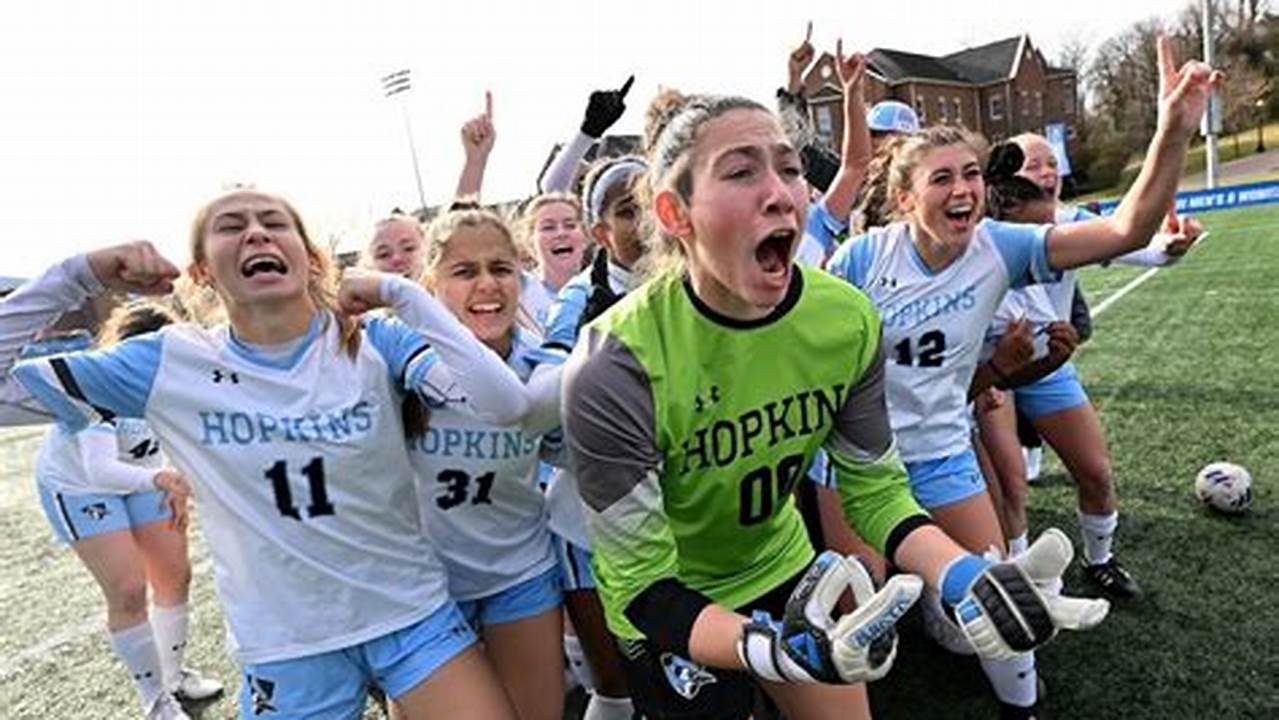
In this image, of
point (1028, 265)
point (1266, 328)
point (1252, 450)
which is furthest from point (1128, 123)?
point (1028, 265)

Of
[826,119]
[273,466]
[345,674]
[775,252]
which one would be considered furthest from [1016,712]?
[826,119]

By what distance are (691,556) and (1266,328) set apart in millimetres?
9784

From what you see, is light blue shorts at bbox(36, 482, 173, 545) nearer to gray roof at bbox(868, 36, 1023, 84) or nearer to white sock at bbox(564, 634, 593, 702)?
white sock at bbox(564, 634, 593, 702)

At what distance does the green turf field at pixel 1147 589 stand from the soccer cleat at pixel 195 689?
105 millimetres

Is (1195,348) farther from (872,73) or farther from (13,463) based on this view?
(872,73)

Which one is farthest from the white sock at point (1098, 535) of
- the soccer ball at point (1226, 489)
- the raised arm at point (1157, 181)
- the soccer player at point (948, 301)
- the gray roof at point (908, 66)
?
the gray roof at point (908, 66)

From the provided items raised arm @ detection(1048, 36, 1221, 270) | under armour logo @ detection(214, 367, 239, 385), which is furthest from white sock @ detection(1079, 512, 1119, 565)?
under armour logo @ detection(214, 367, 239, 385)

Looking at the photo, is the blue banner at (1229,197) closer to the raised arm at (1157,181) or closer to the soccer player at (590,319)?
the raised arm at (1157,181)

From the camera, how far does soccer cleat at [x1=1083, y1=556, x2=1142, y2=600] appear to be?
13.6 ft

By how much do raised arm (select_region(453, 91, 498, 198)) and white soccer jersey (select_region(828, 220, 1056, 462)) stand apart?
80.1 inches

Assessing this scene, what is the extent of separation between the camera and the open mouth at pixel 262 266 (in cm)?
249

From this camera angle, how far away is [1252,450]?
5887 millimetres

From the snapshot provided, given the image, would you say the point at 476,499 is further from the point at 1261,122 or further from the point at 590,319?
the point at 1261,122

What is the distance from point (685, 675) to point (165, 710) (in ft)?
10.0
